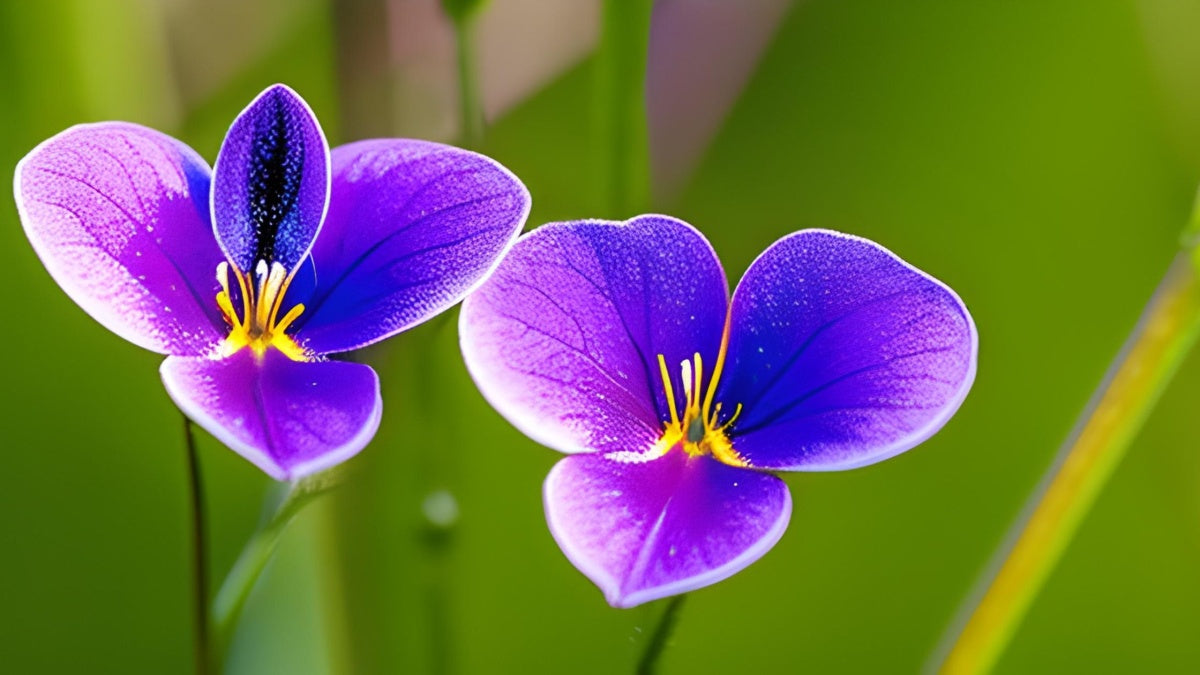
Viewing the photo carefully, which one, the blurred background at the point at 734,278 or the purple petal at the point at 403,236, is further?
the blurred background at the point at 734,278

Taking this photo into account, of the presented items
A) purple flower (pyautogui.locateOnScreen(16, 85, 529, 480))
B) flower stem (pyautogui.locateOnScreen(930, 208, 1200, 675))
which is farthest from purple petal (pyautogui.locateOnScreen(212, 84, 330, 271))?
flower stem (pyautogui.locateOnScreen(930, 208, 1200, 675))

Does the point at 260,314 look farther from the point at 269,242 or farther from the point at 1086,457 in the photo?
the point at 1086,457

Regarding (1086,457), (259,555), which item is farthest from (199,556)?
(1086,457)

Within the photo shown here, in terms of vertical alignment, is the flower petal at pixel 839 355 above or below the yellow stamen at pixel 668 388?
above

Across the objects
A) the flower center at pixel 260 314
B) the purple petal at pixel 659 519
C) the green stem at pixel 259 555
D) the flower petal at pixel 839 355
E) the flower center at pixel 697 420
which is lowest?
the green stem at pixel 259 555

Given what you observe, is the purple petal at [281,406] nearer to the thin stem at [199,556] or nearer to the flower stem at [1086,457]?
the thin stem at [199,556]

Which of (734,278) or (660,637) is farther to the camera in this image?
(734,278)

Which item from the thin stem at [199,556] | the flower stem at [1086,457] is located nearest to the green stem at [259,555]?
the thin stem at [199,556]
